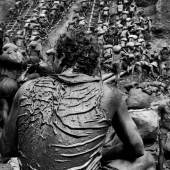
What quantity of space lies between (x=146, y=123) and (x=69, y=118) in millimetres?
1420

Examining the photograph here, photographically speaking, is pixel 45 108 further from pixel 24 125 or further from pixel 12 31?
pixel 12 31

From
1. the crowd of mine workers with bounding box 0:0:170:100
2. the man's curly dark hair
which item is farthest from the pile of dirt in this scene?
the man's curly dark hair

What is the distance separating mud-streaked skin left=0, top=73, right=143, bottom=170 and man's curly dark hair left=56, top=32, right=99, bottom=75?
0.14m

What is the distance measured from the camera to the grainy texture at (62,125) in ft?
7.63

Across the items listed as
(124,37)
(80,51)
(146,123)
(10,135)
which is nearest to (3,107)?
(146,123)

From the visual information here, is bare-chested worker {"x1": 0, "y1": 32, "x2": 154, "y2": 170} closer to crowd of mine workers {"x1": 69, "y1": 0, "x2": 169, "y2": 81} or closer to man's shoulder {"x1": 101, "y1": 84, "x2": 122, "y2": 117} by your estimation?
man's shoulder {"x1": 101, "y1": 84, "x2": 122, "y2": 117}

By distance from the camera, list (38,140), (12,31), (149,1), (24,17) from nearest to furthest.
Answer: (38,140) → (149,1) → (12,31) → (24,17)

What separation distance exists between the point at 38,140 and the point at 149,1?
25.9 feet

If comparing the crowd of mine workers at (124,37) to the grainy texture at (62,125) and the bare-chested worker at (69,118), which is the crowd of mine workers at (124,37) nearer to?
the bare-chested worker at (69,118)

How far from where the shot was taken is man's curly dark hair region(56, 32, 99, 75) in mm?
2592

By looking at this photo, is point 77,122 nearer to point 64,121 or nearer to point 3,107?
point 64,121

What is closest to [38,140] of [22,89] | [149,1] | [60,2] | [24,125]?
[24,125]

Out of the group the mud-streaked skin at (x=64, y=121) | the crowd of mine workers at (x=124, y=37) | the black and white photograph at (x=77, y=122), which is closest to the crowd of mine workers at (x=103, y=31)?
the crowd of mine workers at (x=124, y=37)

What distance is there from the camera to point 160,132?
12.4 feet
